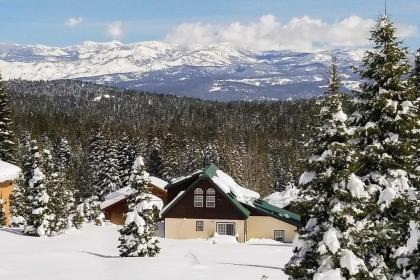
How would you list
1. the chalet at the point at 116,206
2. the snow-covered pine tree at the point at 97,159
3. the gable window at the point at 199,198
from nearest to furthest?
the gable window at the point at 199,198 < the chalet at the point at 116,206 < the snow-covered pine tree at the point at 97,159

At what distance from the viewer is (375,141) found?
58.3 ft

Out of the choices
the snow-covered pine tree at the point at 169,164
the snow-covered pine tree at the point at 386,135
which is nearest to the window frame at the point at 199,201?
the snow-covered pine tree at the point at 386,135

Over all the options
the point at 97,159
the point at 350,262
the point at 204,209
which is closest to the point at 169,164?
the point at 97,159

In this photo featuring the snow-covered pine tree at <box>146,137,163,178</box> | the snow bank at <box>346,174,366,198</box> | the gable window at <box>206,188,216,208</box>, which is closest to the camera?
the snow bank at <box>346,174,366,198</box>

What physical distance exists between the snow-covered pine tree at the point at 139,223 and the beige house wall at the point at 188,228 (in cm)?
2291

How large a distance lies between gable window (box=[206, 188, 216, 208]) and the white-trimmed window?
2020 mm

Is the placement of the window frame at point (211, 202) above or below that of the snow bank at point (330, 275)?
below

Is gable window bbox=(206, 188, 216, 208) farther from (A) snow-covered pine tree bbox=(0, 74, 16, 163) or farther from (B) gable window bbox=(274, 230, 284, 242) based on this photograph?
(A) snow-covered pine tree bbox=(0, 74, 16, 163)

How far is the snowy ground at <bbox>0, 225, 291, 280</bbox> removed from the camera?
2375 cm

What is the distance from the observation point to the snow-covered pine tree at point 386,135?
16516 mm

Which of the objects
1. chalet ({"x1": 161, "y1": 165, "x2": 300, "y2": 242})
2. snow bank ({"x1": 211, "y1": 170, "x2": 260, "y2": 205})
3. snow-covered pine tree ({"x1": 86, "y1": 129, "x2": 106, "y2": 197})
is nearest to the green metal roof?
chalet ({"x1": 161, "y1": 165, "x2": 300, "y2": 242})

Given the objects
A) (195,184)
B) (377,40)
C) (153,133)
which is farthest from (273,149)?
(377,40)

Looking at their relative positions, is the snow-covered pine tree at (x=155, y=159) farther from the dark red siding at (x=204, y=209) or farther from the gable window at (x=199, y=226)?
the gable window at (x=199, y=226)

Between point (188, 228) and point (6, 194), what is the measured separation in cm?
2019
